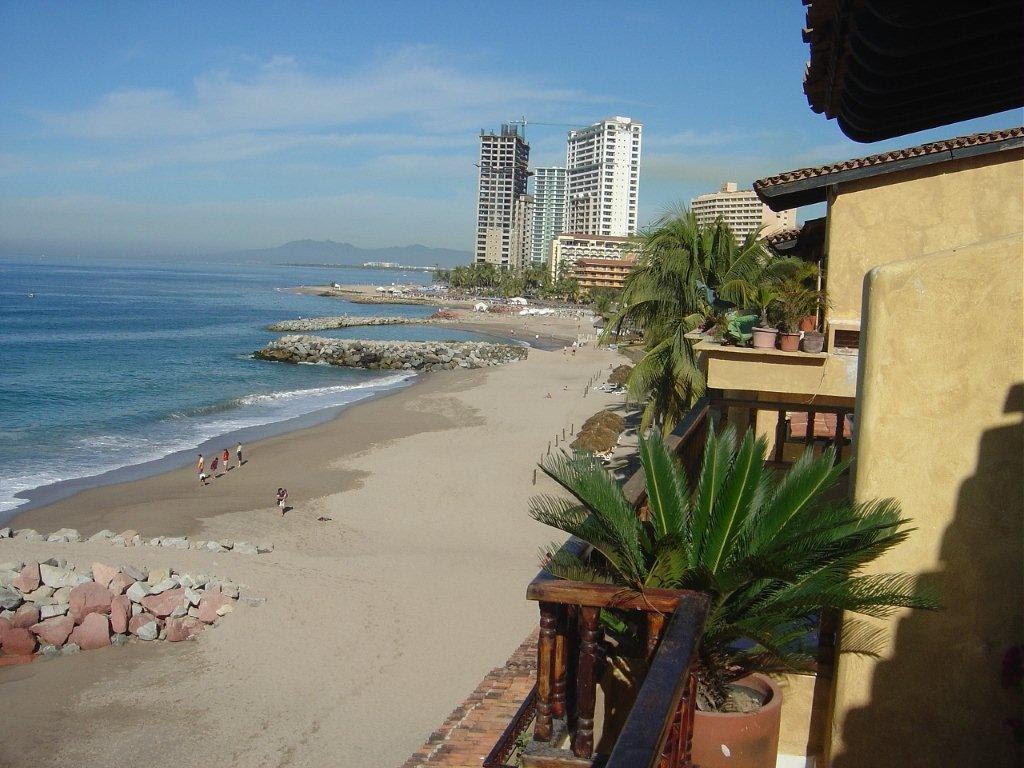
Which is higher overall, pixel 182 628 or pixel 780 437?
pixel 780 437

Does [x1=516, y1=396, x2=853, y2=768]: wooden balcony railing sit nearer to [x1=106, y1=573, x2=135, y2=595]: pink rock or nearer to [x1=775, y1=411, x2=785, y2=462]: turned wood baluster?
[x1=775, y1=411, x2=785, y2=462]: turned wood baluster

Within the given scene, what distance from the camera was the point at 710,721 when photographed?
Answer: 4195mm

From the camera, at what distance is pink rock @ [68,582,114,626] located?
1485 cm

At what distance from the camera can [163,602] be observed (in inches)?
602

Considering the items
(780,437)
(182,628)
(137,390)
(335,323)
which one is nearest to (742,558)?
(780,437)

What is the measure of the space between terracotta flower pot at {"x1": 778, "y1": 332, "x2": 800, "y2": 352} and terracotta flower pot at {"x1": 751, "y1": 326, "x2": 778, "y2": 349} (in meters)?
0.07

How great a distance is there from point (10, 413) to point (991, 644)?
136ft

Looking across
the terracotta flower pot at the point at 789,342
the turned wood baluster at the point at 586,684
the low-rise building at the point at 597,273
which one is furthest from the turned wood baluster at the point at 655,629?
the low-rise building at the point at 597,273

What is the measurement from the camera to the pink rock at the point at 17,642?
1414cm

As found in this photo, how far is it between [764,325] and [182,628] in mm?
11020

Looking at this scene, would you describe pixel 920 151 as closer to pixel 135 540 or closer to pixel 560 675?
pixel 560 675

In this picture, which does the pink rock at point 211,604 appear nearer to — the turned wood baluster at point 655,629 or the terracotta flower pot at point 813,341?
the terracotta flower pot at point 813,341

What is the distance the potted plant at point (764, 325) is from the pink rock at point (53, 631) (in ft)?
40.0

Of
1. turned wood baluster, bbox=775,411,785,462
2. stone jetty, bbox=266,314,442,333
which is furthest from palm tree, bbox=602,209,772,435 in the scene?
stone jetty, bbox=266,314,442,333
